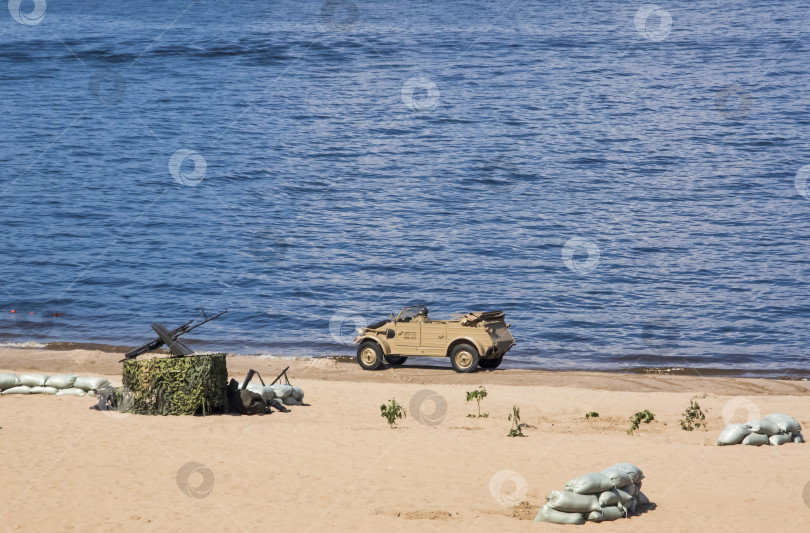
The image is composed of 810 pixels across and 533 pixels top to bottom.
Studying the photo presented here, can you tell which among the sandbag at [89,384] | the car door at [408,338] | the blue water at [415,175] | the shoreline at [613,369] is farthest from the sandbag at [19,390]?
the blue water at [415,175]

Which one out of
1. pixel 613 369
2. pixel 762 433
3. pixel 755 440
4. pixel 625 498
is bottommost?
pixel 625 498

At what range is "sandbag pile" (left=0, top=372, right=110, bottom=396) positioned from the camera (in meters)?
21.0

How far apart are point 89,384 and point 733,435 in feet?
46.0

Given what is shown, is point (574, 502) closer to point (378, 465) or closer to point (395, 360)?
point (378, 465)

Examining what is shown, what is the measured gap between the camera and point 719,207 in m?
46.9

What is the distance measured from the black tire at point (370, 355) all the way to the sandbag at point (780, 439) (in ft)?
37.1

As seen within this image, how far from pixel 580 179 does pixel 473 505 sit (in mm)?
39441

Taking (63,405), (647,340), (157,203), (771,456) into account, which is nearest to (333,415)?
(63,405)

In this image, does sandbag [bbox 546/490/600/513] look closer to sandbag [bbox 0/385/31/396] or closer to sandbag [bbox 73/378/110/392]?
sandbag [bbox 73/378/110/392]

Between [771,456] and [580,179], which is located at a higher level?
[580,179]

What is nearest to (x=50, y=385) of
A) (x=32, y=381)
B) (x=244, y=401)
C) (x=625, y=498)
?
(x=32, y=381)

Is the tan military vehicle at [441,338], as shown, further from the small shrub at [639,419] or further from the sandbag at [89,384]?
the sandbag at [89,384]

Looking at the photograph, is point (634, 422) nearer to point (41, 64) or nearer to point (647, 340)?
point (647, 340)

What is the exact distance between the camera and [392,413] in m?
18.7
